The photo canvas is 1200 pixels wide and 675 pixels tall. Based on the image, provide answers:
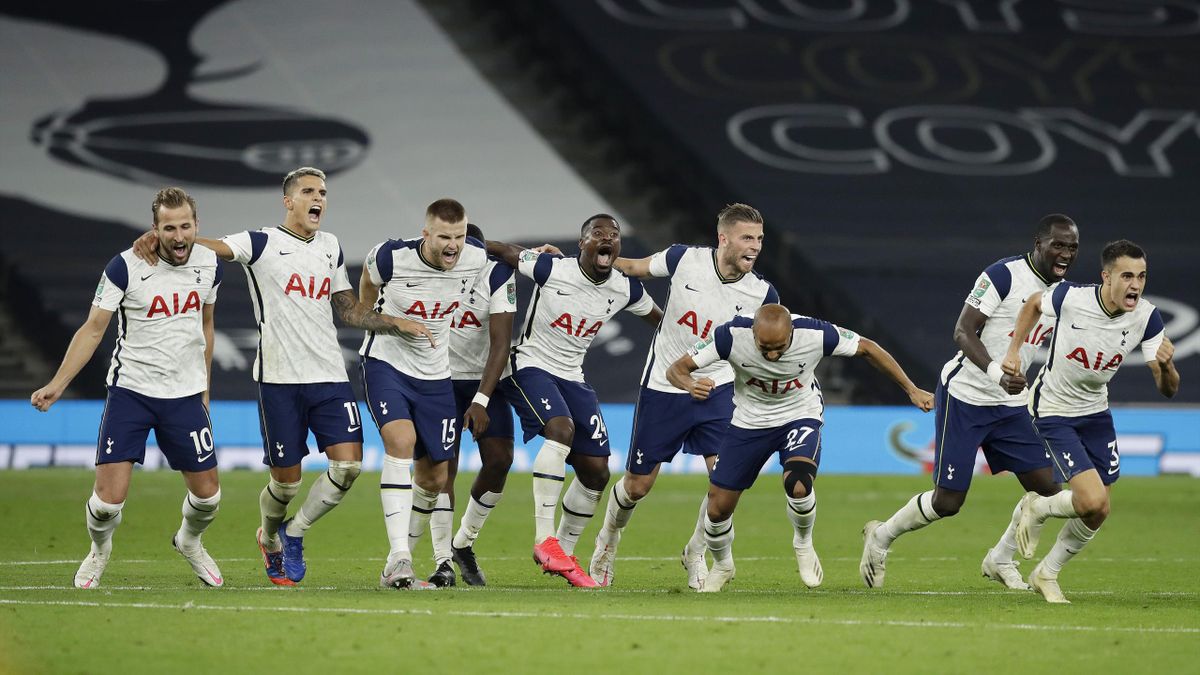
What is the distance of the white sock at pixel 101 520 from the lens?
9.89 m

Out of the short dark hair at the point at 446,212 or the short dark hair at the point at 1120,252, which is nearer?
the short dark hair at the point at 1120,252

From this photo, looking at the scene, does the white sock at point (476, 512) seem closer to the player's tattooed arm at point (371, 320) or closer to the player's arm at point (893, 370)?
the player's tattooed arm at point (371, 320)

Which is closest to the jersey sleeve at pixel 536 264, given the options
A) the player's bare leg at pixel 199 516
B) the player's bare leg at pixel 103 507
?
the player's bare leg at pixel 199 516

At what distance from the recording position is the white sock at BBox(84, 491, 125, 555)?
389 inches

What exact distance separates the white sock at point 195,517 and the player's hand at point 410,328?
1.51 meters

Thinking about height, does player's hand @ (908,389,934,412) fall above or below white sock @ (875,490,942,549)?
above

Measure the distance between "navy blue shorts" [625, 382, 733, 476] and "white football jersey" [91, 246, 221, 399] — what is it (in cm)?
317

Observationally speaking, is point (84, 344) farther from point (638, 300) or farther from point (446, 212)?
point (638, 300)

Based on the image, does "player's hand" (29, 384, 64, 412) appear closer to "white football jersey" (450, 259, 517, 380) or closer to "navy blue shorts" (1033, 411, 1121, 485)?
"white football jersey" (450, 259, 517, 380)

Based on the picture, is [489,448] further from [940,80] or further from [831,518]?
[940,80]

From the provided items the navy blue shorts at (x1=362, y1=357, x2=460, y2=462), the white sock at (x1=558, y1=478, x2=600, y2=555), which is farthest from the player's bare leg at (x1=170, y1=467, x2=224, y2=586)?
the white sock at (x1=558, y1=478, x2=600, y2=555)

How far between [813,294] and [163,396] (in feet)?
Answer: 61.2

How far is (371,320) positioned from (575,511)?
7.11 ft

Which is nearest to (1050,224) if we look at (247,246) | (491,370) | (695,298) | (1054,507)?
(1054,507)
